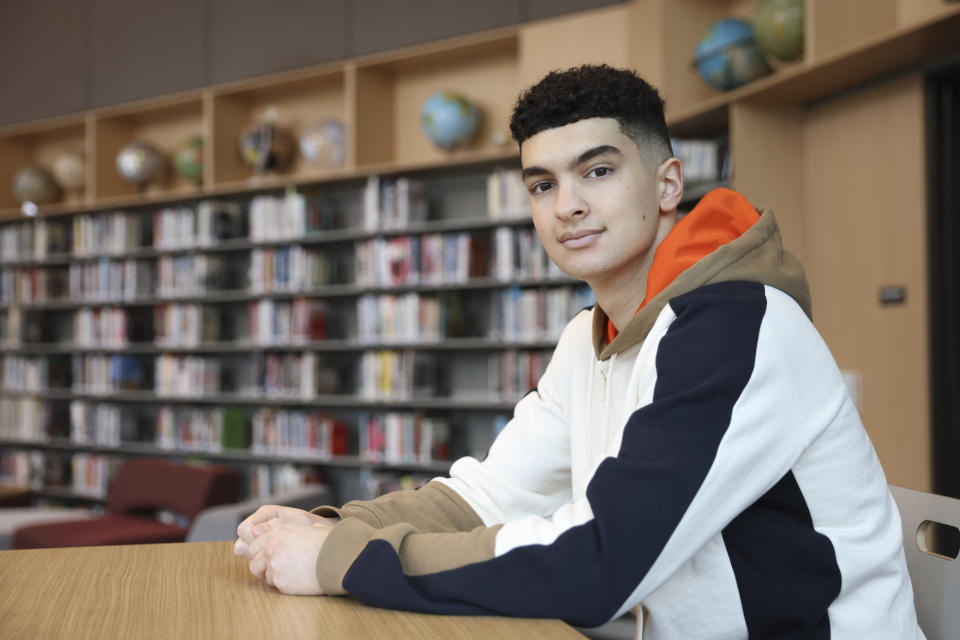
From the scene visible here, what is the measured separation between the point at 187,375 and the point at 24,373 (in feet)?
5.71

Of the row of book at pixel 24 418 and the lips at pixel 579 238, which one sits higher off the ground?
the lips at pixel 579 238

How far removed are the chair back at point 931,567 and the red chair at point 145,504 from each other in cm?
305

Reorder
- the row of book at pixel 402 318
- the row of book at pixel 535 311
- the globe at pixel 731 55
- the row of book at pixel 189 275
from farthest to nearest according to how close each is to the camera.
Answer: the row of book at pixel 189 275 → the row of book at pixel 402 318 → the row of book at pixel 535 311 → the globe at pixel 731 55

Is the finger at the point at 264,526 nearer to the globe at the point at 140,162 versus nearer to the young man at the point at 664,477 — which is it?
the young man at the point at 664,477

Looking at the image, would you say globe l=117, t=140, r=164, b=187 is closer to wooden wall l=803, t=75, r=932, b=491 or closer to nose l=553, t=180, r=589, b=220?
wooden wall l=803, t=75, r=932, b=491

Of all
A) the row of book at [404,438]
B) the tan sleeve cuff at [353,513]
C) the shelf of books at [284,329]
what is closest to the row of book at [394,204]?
the shelf of books at [284,329]

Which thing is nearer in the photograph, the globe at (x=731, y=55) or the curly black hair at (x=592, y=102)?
the curly black hair at (x=592, y=102)

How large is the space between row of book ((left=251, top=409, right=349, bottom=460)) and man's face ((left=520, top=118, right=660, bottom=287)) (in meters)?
3.84

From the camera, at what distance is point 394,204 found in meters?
4.71

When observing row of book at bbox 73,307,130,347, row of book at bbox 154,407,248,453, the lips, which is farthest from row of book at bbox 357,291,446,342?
the lips

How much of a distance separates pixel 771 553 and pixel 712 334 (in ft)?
0.93

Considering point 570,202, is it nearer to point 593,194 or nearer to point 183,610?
point 593,194

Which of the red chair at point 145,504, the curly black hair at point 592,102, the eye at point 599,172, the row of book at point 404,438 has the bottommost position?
the red chair at point 145,504

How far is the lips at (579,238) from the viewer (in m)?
1.24
